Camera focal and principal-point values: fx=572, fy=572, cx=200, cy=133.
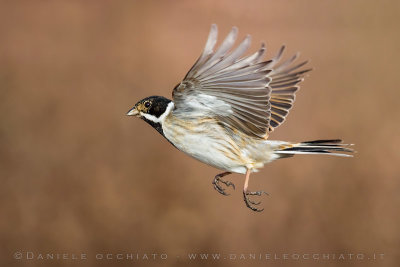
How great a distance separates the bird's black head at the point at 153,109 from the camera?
63.1 inches

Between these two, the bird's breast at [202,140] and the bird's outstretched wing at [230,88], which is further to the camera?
the bird's breast at [202,140]

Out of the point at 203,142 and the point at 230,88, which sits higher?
the point at 230,88

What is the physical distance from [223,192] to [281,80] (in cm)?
47

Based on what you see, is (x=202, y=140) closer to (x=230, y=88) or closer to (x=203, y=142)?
(x=203, y=142)

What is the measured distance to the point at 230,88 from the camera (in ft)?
5.31

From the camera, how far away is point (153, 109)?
1612mm

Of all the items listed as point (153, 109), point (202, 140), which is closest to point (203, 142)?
point (202, 140)

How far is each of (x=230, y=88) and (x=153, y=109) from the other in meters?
0.23

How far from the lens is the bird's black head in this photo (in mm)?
1604

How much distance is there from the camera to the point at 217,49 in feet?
4.97

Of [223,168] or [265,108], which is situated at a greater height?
[265,108]

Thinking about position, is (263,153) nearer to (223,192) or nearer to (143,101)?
(223,192)

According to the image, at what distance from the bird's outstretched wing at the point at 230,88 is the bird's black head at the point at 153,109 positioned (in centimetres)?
3

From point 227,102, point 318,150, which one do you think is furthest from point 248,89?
point 318,150
